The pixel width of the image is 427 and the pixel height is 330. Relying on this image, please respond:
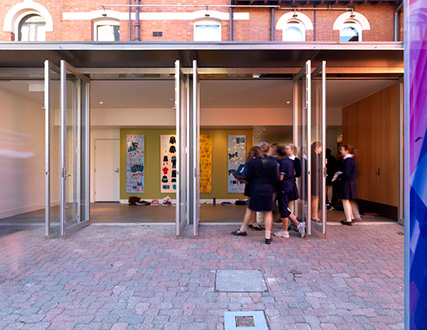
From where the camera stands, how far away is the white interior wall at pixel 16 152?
23.9 feet

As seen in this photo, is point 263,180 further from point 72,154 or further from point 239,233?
point 72,154

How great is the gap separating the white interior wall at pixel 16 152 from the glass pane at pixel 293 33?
25.2ft

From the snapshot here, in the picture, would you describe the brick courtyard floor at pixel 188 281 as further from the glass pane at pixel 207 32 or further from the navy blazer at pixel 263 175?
the glass pane at pixel 207 32

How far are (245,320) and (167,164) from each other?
8475 mm

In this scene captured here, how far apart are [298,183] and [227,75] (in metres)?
2.96

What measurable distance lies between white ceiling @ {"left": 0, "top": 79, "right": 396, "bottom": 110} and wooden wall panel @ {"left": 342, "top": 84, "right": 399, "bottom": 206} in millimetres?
382

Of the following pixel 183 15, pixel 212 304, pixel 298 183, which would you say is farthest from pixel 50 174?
pixel 183 15

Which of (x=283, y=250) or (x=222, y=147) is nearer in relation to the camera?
(x=283, y=250)

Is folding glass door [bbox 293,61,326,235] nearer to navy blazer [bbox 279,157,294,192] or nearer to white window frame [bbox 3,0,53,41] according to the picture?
navy blazer [bbox 279,157,294,192]

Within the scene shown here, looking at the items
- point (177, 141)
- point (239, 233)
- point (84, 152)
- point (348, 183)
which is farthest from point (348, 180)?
point (84, 152)

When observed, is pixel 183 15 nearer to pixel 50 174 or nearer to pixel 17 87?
pixel 17 87

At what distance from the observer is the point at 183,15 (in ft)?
28.3

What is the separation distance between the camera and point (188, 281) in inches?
135

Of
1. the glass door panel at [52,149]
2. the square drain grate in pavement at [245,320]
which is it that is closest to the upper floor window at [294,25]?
the glass door panel at [52,149]
